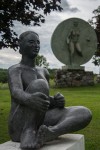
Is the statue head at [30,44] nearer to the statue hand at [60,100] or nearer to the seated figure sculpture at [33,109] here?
the seated figure sculpture at [33,109]

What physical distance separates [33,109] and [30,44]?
0.81 m

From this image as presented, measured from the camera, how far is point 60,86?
779 inches

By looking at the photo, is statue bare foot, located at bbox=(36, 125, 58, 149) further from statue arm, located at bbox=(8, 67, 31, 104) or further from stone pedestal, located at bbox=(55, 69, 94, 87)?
stone pedestal, located at bbox=(55, 69, 94, 87)

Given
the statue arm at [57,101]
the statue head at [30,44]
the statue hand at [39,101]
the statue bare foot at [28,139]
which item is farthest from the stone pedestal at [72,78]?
the statue hand at [39,101]

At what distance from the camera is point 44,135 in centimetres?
453

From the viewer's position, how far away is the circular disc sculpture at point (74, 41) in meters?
20.0

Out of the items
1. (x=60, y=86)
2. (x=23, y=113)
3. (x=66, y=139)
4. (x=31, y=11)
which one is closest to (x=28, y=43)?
(x=23, y=113)

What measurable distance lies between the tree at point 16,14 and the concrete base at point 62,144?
542 cm

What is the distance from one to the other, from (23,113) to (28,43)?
830 mm

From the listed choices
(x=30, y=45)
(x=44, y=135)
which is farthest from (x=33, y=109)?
(x=30, y=45)

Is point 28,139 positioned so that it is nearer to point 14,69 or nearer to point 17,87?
point 17,87

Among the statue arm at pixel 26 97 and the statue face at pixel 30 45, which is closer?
the statue arm at pixel 26 97

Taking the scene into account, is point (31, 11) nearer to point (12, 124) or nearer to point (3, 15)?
point (3, 15)

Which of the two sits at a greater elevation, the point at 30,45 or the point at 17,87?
the point at 30,45
